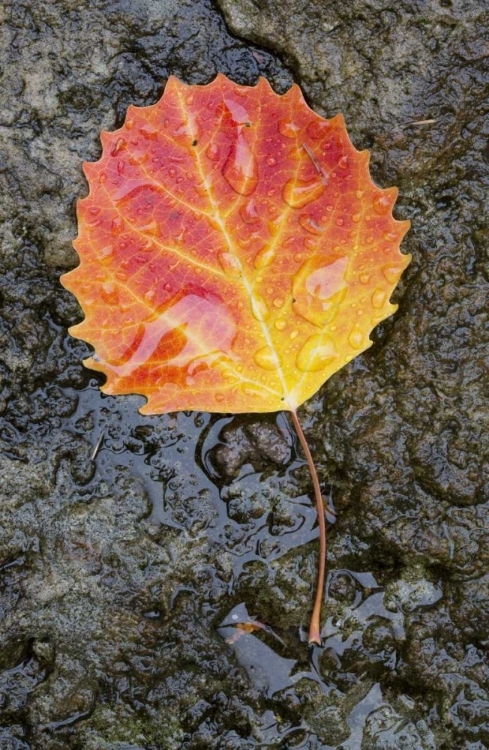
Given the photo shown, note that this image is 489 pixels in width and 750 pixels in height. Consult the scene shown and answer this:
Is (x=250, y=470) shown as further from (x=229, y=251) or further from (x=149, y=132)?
(x=149, y=132)

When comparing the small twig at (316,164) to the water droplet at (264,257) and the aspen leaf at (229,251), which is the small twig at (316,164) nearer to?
the aspen leaf at (229,251)

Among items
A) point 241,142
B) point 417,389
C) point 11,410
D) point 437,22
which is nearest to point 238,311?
point 241,142

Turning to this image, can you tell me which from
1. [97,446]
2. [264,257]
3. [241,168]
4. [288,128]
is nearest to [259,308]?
[264,257]

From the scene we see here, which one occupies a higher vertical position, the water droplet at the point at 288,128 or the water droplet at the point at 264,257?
the water droplet at the point at 288,128

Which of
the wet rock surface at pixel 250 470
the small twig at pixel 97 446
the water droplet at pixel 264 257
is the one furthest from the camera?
the small twig at pixel 97 446

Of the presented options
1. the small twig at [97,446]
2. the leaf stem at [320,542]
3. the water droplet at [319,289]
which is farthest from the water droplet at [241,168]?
the small twig at [97,446]

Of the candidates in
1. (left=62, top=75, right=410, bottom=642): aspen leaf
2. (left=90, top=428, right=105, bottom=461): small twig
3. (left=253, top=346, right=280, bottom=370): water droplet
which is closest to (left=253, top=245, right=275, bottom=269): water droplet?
(left=62, top=75, right=410, bottom=642): aspen leaf

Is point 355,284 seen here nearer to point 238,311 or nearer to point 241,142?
point 238,311
